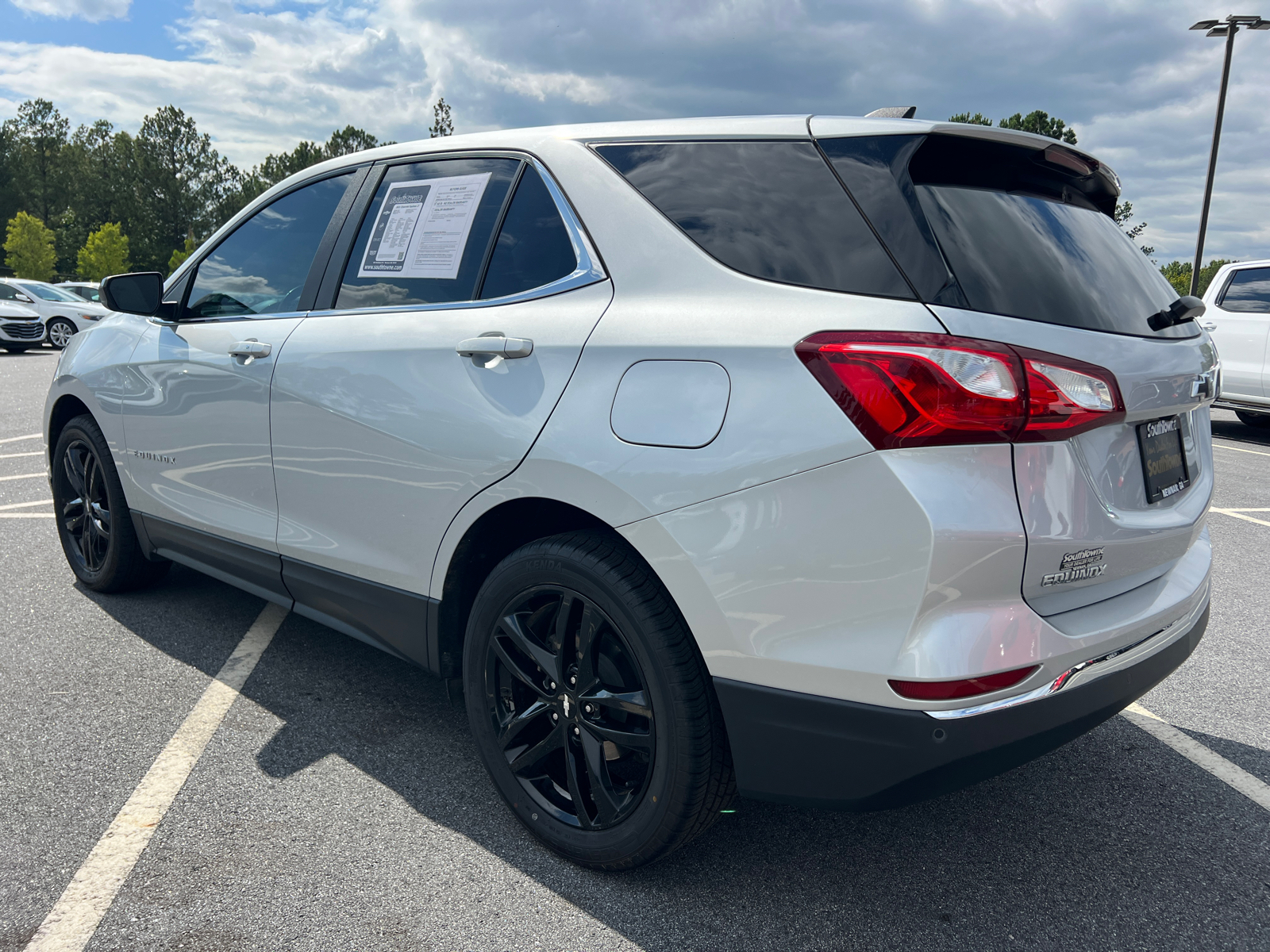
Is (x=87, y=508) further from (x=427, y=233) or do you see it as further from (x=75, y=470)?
(x=427, y=233)

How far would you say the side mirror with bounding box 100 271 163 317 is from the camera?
3.52 meters

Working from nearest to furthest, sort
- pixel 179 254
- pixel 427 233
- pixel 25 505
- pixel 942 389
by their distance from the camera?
Answer: pixel 942 389 < pixel 427 233 < pixel 25 505 < pixel 179 254

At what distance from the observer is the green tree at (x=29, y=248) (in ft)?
Answer: 208

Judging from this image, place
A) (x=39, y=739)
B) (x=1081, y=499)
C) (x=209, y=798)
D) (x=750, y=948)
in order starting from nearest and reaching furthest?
(x=1081, y=499) < (x=750, y=948) < (x=209, y=798) < (x=39, y=739)

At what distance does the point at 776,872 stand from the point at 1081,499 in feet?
3.84

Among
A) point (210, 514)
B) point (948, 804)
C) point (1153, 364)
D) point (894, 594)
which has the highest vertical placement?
point (1153, 364)

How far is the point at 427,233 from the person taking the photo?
2709 millimetres

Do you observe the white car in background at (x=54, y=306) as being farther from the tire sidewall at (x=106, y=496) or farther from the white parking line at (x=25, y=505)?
the tire sidewall at (x=106, y=496)

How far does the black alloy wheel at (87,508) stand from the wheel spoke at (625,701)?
288cm

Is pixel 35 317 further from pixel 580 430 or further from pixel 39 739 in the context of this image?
pixel 580 430

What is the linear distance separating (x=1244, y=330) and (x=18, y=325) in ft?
72.8

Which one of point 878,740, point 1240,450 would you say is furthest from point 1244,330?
point 878,740

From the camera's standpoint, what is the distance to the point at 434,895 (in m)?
2.13

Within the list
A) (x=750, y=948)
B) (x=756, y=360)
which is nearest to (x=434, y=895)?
(x=750, y=948)
